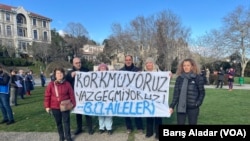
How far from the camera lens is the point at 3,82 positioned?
6.92 m

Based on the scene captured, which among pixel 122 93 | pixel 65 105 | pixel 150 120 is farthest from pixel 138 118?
pixel 65 105

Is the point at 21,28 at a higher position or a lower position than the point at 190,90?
higher

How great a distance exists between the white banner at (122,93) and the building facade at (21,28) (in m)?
64.0

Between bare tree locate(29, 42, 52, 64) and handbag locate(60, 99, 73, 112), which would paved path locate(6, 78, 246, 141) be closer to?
handbag locate(60, 99, 73, 112)

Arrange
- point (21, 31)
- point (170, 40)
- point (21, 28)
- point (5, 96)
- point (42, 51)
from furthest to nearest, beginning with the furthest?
point (21, 28) → point (21, 31) → point (42, 51) → point (170, 40) → point (5, 96)

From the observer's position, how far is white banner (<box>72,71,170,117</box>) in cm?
542

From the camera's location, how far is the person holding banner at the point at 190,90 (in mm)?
4301

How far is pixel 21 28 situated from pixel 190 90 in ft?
271

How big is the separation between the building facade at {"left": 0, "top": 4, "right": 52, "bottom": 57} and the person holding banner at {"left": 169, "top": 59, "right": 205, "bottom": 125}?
6628 centimetres

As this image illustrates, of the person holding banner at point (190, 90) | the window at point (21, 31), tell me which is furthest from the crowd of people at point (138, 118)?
the window at point (21, 31)

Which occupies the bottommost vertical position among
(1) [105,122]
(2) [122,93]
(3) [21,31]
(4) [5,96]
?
(1) [105,122]

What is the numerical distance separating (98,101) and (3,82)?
320 cm

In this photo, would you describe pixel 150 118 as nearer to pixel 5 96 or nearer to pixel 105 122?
pixel 105 122

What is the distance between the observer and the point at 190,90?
4.32m
